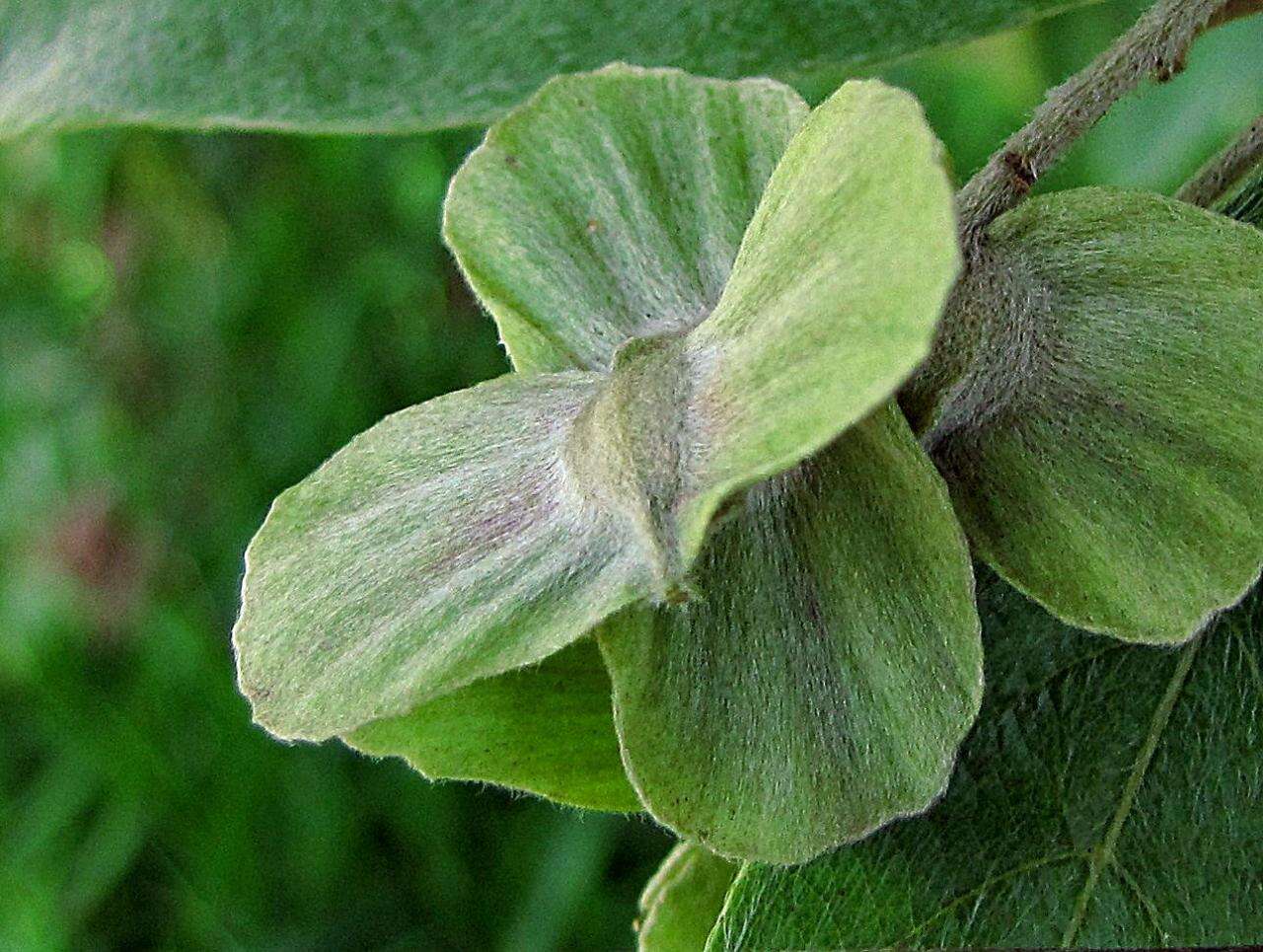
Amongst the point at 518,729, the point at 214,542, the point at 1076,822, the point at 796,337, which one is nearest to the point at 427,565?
the point at 518,729

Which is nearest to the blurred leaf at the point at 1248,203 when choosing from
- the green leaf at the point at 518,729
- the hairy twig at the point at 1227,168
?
the hairy twig at the point at 1227,168

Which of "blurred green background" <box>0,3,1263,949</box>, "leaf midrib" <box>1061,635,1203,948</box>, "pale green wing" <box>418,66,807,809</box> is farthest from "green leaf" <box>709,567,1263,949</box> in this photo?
"blurred green background" <box>0,3,1263,949</box>

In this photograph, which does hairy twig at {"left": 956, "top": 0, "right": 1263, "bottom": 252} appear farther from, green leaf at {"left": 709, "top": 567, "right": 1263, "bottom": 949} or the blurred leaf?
green leaf at {"left": 709, "top": 567, "right": 1263, "bottom": 949}

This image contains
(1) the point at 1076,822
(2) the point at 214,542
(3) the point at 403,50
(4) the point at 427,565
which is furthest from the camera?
(2) the point at 214,542

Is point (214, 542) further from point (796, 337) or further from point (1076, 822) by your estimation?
point (796, 337)

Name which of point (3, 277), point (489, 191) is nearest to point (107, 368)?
point (3, 277)

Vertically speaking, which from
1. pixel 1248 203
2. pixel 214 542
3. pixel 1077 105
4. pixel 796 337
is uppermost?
pixel 796 337

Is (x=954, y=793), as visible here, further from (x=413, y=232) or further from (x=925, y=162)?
(x=413, y=232)
